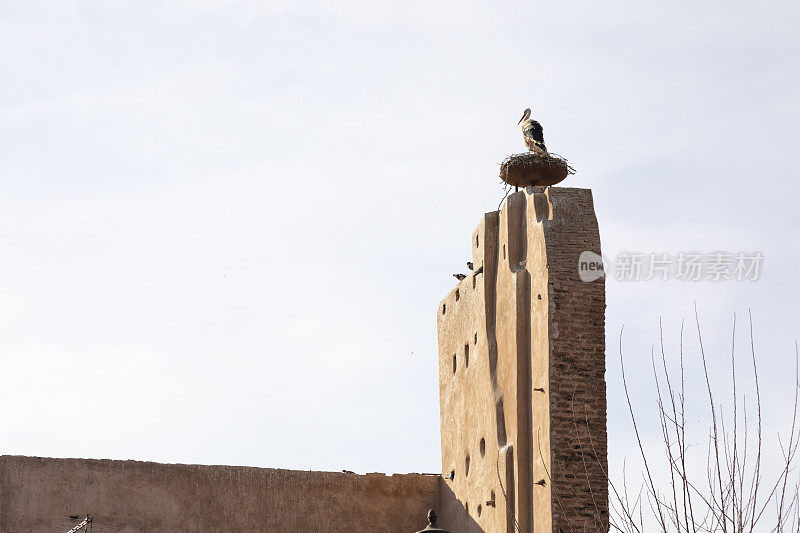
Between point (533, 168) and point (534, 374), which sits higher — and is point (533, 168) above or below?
above

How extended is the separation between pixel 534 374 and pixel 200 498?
4.86 meters

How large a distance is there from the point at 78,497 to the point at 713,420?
8.59 m

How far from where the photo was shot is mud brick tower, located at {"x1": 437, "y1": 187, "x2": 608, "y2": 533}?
1254 cm

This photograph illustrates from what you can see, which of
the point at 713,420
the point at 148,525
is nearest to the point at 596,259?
the point at 713,420

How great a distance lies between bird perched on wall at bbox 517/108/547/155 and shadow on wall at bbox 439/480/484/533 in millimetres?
3904

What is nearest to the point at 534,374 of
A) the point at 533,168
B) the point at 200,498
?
the point at 533,168

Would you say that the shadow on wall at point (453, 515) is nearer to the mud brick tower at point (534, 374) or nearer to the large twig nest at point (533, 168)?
the mud brick tower at point (534, 374)

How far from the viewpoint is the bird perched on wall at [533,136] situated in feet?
50.3

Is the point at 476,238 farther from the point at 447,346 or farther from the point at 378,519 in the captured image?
the point at 378,519

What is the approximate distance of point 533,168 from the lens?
15305 mm

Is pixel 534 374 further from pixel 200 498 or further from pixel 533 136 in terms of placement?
pixel 200 498

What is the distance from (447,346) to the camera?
1709cm

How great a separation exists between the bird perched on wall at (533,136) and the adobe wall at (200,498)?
14.1ft

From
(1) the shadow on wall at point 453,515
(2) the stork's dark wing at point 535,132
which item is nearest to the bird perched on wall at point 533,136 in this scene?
(2) the stork's dark wing at point 535,132
